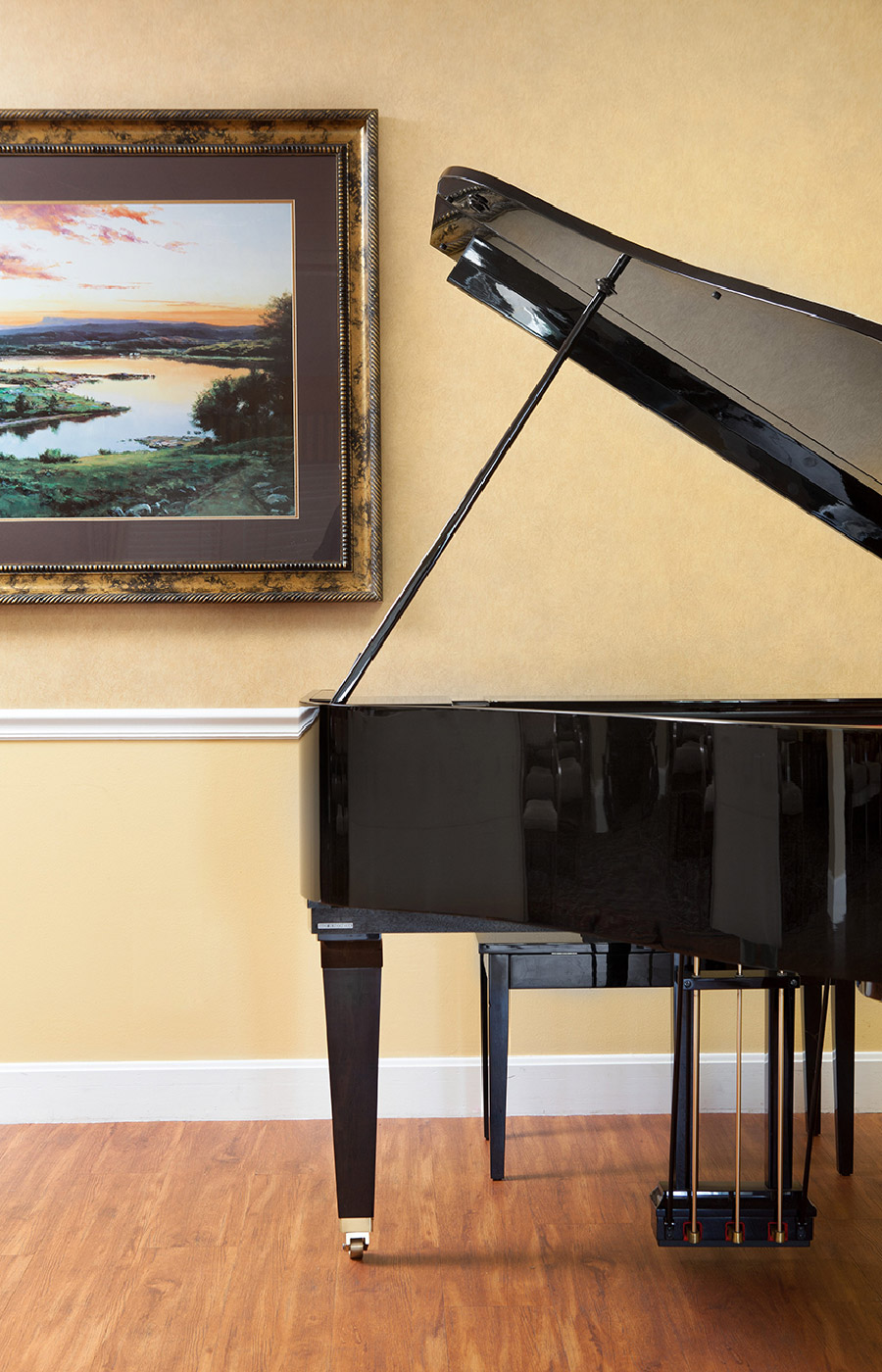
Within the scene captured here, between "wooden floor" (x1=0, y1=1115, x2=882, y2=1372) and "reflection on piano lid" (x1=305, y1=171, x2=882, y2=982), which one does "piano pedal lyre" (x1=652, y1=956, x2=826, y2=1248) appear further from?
"reflection on piano lid" (x1=305, y1=171, x2=882, y2=982)

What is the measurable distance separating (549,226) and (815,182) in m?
1.10

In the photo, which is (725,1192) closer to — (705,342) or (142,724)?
(705,342)

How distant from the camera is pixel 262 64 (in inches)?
90.5

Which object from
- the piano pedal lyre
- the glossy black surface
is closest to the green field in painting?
the glossy black surface

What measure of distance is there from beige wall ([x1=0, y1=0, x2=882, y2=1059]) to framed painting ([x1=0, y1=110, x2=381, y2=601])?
0.08 metres

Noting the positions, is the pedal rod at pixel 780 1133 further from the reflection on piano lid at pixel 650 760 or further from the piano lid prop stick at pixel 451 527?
the piano lid prop stick at pixel 451 527

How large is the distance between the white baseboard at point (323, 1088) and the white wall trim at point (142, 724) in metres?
0.76

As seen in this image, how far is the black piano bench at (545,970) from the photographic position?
1.98 metres


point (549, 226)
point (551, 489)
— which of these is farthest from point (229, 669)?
point (549, 226)

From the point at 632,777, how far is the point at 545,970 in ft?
2.63

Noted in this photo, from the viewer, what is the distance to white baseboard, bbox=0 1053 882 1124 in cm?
237

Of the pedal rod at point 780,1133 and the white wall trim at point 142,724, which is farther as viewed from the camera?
the white wall trim at point 142,724

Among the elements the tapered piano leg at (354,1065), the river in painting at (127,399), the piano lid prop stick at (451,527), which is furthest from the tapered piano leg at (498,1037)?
the river in painting at (127,399)

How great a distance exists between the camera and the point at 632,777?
133 cm
